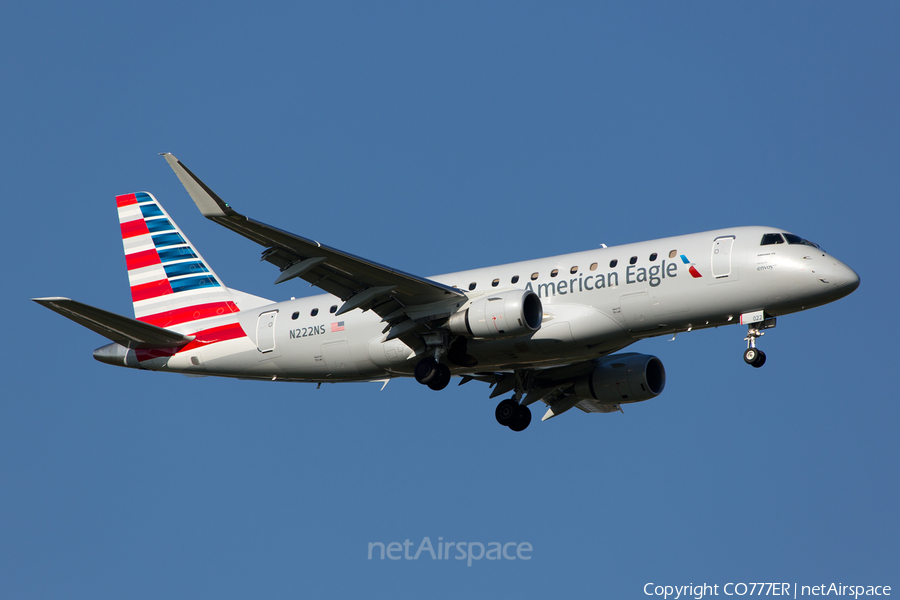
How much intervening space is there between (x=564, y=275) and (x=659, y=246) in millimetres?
3028

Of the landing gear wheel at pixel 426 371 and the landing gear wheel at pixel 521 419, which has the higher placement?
the landing gear wheel at pixel 426 371

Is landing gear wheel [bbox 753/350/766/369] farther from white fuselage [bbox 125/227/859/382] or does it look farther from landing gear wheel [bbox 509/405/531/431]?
landing gear wheel [bbox 509/405/531/431]

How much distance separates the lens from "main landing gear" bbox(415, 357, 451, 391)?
105 ft

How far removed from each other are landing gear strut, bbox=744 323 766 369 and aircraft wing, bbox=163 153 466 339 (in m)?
8.69

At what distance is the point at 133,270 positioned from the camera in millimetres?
39031

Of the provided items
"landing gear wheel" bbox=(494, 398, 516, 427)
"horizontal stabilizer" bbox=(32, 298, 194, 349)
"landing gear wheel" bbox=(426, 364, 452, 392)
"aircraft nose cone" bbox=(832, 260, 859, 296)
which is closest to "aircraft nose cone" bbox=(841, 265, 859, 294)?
"aircraft nose cone" bbox=(832, 260, 859, 296)

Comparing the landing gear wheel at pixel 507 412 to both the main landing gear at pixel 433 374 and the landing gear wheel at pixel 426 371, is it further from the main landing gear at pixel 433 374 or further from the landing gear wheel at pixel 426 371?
the landing gear wheel at pixel 426 371

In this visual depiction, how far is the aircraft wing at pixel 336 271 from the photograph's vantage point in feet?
84.8

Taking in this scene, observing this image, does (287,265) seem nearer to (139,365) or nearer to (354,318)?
(354,318)

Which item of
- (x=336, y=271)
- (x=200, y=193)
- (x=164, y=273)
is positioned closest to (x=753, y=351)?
(x=336, y=271)

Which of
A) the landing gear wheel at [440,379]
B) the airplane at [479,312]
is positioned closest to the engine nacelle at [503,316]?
the airplane at [479,312]

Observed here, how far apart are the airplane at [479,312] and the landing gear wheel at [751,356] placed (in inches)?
2.2

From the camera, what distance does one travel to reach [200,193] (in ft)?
84.2

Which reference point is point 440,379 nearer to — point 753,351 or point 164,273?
point 753,351
